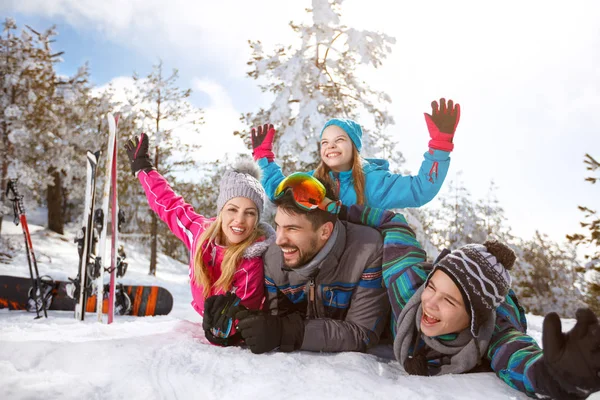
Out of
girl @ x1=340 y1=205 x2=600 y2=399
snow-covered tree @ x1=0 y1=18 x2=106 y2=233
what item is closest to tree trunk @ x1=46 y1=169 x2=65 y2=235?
snow-covered tree @ x1=0 y1=18 x2=106 y2=233

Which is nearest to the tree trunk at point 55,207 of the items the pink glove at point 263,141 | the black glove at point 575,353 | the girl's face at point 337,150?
the pink glove at point 263,141

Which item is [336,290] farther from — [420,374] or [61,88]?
[61,88]

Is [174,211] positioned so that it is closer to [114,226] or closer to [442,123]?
[442,123]

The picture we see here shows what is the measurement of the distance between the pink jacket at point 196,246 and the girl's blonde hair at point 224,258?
0.12 feet

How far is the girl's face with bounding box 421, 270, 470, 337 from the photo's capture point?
2199mm

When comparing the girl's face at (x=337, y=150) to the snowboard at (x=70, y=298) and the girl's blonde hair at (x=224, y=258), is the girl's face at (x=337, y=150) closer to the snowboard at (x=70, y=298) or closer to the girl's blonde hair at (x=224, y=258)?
the girl's blonde hair at (x=224, y=258)

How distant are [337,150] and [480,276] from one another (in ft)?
6.27

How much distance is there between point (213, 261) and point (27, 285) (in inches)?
207

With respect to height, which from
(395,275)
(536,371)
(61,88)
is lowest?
(536,371)

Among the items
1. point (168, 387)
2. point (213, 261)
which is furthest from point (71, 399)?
point (213, 261)

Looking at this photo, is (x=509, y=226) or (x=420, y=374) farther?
(x=509, y=226)

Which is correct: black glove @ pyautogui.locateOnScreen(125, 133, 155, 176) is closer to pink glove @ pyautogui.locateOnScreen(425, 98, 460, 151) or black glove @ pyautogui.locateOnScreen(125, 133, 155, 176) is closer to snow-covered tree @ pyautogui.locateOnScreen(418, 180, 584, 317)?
pink glove @ pyautogui.locateOnScreen(425, 98, 460, 151)

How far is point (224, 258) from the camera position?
10.1 ft

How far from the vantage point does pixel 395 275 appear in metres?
2.60
